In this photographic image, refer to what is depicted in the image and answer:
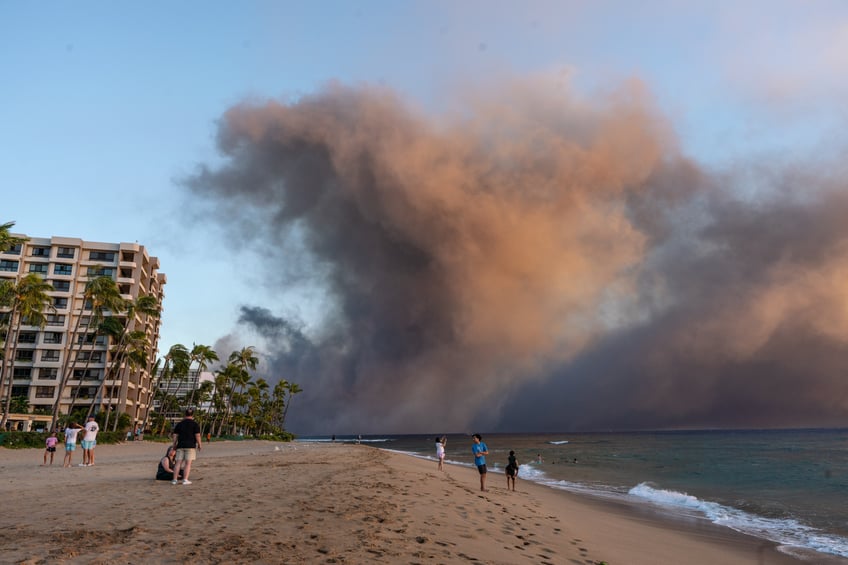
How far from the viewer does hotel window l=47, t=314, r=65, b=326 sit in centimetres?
8412


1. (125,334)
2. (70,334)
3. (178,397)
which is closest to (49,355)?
(70,334)

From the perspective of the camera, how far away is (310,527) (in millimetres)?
9461

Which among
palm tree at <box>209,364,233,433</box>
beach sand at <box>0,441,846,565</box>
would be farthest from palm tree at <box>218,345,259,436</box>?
beach sand at <box>0,441,846,565</box>

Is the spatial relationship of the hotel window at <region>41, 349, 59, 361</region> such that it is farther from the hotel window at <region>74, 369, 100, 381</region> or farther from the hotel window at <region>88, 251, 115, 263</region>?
the hotel window at <region>88, 251, 115, 263</region>

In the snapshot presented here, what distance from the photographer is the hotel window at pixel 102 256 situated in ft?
293

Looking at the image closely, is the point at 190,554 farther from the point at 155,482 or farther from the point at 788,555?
the point at 788,555

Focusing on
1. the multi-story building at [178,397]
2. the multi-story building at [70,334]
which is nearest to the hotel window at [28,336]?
the multi-story building at [70,334]

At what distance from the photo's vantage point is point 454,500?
15.9 metres

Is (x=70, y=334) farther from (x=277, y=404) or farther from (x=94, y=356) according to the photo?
(x=277, y=404)

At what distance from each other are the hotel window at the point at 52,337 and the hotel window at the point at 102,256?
14.4 m

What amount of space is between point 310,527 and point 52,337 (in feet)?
317

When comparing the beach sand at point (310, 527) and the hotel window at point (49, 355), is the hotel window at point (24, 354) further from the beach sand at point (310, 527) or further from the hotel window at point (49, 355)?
the beach sand at point (310, 527)

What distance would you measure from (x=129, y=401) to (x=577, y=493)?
85681 mm

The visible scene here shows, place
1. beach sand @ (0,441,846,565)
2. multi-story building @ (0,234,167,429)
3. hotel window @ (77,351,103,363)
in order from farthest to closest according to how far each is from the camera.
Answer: hotel window @ (77,351,103,363) → multi-story building @ (0,234,167,429) → beach sand @ (0,441,846,565)
